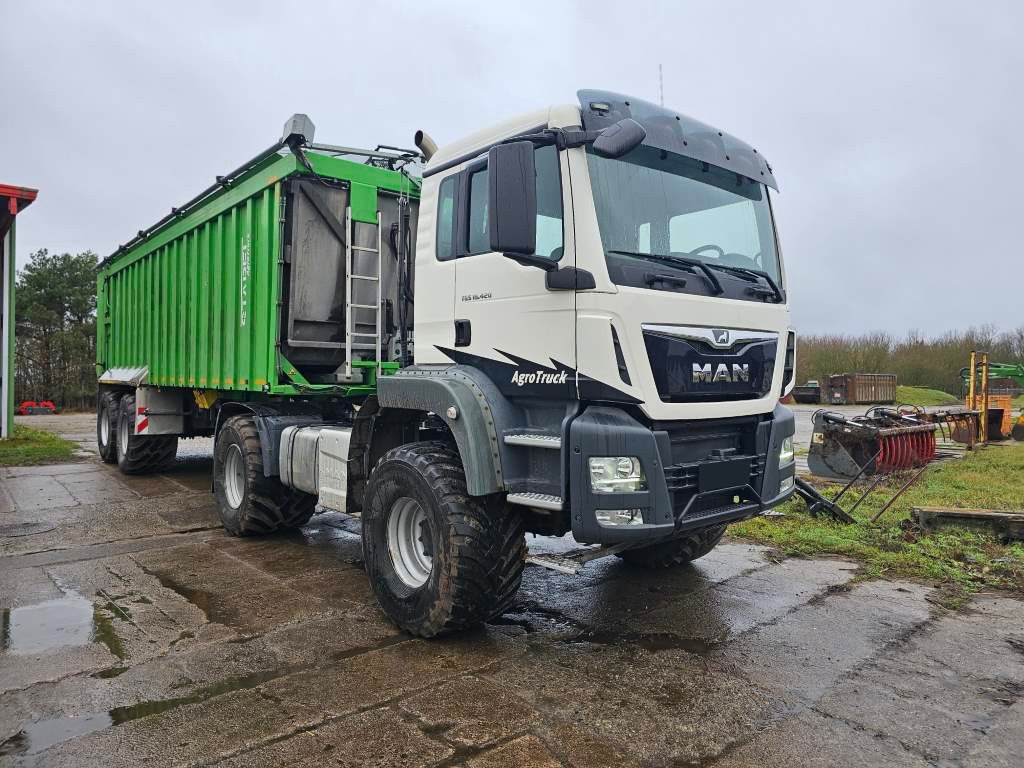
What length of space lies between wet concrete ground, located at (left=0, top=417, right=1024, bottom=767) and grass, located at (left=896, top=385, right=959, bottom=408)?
34.3 m

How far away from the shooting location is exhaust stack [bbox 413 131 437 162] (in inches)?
201

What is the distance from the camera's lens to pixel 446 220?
4.50m

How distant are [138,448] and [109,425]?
1449 millimetres

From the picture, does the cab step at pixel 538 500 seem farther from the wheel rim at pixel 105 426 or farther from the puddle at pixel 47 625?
the wheel rim at pixel 105 426

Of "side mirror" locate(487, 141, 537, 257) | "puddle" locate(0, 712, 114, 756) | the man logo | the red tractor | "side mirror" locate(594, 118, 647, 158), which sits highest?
"side mirror" locate(594, 118, 647, 158)

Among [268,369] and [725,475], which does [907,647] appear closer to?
[725,475]

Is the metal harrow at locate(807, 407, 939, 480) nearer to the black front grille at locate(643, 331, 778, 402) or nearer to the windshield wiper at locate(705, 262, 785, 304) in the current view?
the windshield wiper at locate(705, 262, 785, 304)

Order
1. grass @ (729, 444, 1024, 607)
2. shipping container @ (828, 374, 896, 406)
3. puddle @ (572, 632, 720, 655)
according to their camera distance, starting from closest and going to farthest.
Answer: puddle @ (572, 632, 720, 655)
grass @ (729, 444, 1024, 607)
shipping container @ (828, 374, 896, 406)

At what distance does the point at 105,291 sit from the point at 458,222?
9975 millimetres

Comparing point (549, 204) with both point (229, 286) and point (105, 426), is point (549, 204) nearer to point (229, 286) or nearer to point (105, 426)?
point (229, 286)

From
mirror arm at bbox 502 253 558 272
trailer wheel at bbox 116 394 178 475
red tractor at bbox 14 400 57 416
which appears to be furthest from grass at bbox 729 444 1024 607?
red tractor at bbox 14 400 57 416

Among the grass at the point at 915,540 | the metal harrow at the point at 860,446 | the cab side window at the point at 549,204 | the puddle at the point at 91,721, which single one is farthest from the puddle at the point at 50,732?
the metal harrow at the point at 860,446

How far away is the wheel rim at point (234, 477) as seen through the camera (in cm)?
674

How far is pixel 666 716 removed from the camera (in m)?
3.23
